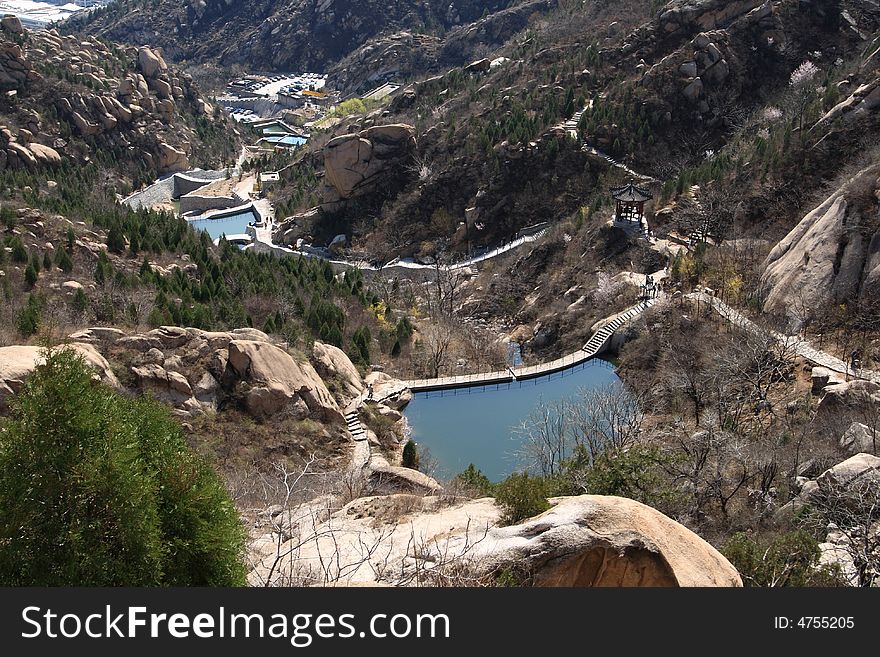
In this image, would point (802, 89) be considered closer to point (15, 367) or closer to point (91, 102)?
point (15, 367)

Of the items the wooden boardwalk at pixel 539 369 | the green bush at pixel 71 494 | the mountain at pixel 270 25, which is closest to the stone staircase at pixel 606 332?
the wooden boardwalk at pixel 539 369

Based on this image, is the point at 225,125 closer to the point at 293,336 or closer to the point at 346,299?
the point at 346,299

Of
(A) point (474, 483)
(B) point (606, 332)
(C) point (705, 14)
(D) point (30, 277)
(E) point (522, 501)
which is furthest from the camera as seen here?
(C) point (705, 14)

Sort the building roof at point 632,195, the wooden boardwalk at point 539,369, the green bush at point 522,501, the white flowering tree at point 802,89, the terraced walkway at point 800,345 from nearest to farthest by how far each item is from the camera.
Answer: the green bush at point 522,501, the terraced walkway at point 800,345, the wooden boardwalk at point 539,369, the building roof at point 632,195, the white flowering tree at point 802,89

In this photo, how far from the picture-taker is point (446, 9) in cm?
14738

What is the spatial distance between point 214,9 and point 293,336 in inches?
6153

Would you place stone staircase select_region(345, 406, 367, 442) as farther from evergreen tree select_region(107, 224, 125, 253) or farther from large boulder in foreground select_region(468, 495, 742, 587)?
evergreen tree select_region(107, 224, 125, 253)

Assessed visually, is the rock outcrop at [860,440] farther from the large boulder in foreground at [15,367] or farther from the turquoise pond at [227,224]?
the turquoise pond at [227,224]

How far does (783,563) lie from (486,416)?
718 inches

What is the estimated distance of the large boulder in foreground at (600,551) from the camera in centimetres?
1145

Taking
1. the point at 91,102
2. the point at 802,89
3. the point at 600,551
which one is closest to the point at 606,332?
the point at 600,551

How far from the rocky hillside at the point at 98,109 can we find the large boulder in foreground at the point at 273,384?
55367mm

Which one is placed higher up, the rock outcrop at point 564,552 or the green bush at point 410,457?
the green bush at point 410,457

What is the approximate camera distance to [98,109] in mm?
79812
